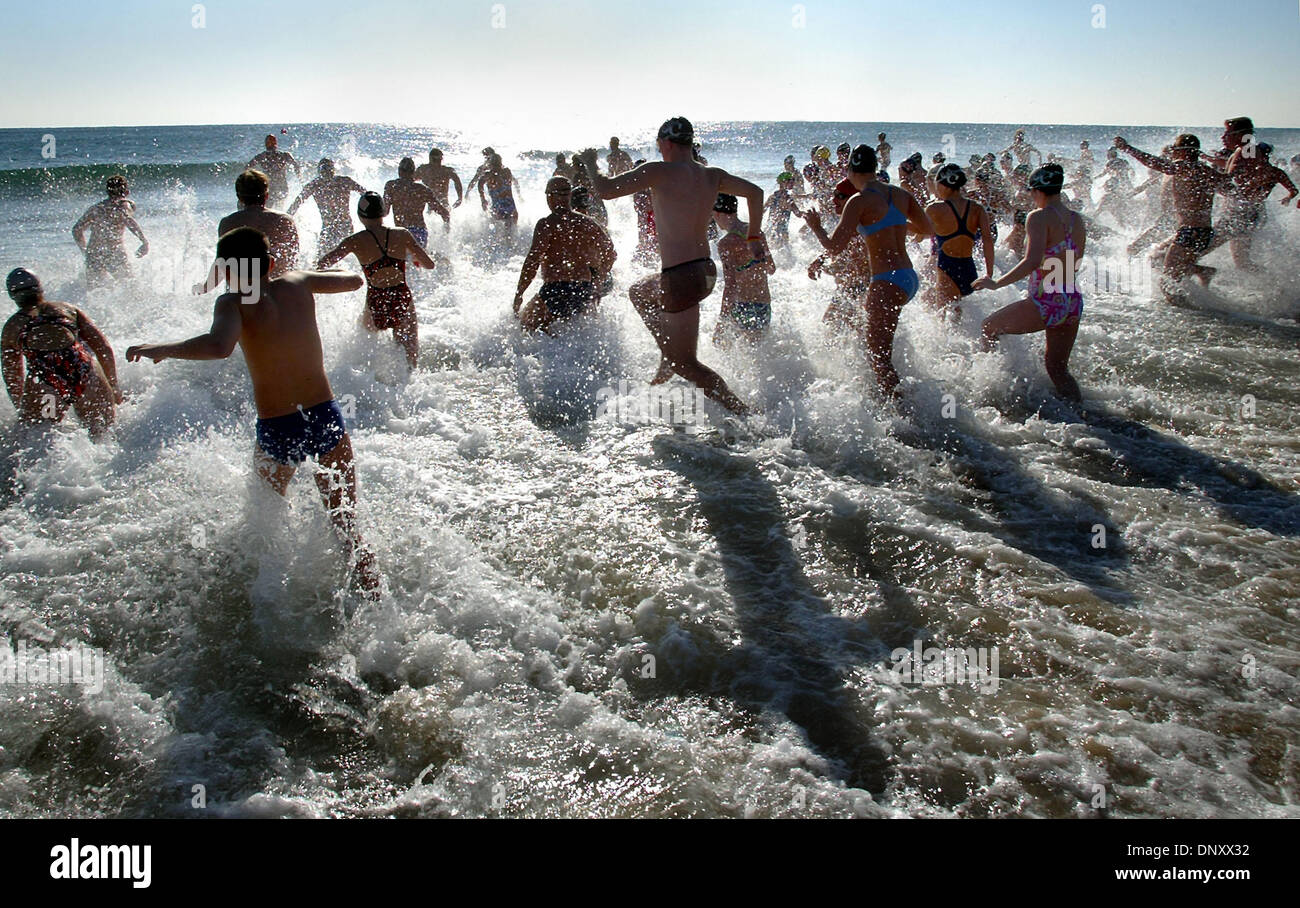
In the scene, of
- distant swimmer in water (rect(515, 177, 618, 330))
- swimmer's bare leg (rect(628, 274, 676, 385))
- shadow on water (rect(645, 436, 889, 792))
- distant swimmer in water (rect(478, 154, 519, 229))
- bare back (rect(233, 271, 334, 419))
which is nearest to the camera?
shadow on water (rect(645, 436, 889, 792))

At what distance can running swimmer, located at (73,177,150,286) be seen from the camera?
348 inches

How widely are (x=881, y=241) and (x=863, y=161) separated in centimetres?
57

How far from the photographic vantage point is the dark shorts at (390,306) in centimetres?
633

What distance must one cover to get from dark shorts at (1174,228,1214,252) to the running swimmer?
12.2 m

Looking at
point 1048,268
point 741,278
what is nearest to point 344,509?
point 741,278

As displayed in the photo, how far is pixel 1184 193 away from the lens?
25.8 ft

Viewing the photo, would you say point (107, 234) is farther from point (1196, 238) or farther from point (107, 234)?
point (1196, 238)

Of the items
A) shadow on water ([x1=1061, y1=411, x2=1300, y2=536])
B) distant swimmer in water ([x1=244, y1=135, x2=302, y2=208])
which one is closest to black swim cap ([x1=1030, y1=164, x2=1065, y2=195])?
shadow on water ([x1=1061, y1=411, x2=1300, y2=536])

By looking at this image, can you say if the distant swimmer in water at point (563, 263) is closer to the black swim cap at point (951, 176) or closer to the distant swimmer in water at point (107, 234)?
the black swim cap at point (951, 176)

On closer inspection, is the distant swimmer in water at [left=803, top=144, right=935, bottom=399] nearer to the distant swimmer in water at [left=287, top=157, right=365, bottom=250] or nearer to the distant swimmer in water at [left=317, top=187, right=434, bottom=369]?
the distant swimmer in water at [left=317, top=187, right=434, bottom=369]

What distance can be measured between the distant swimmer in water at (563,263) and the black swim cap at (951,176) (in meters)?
2.89
